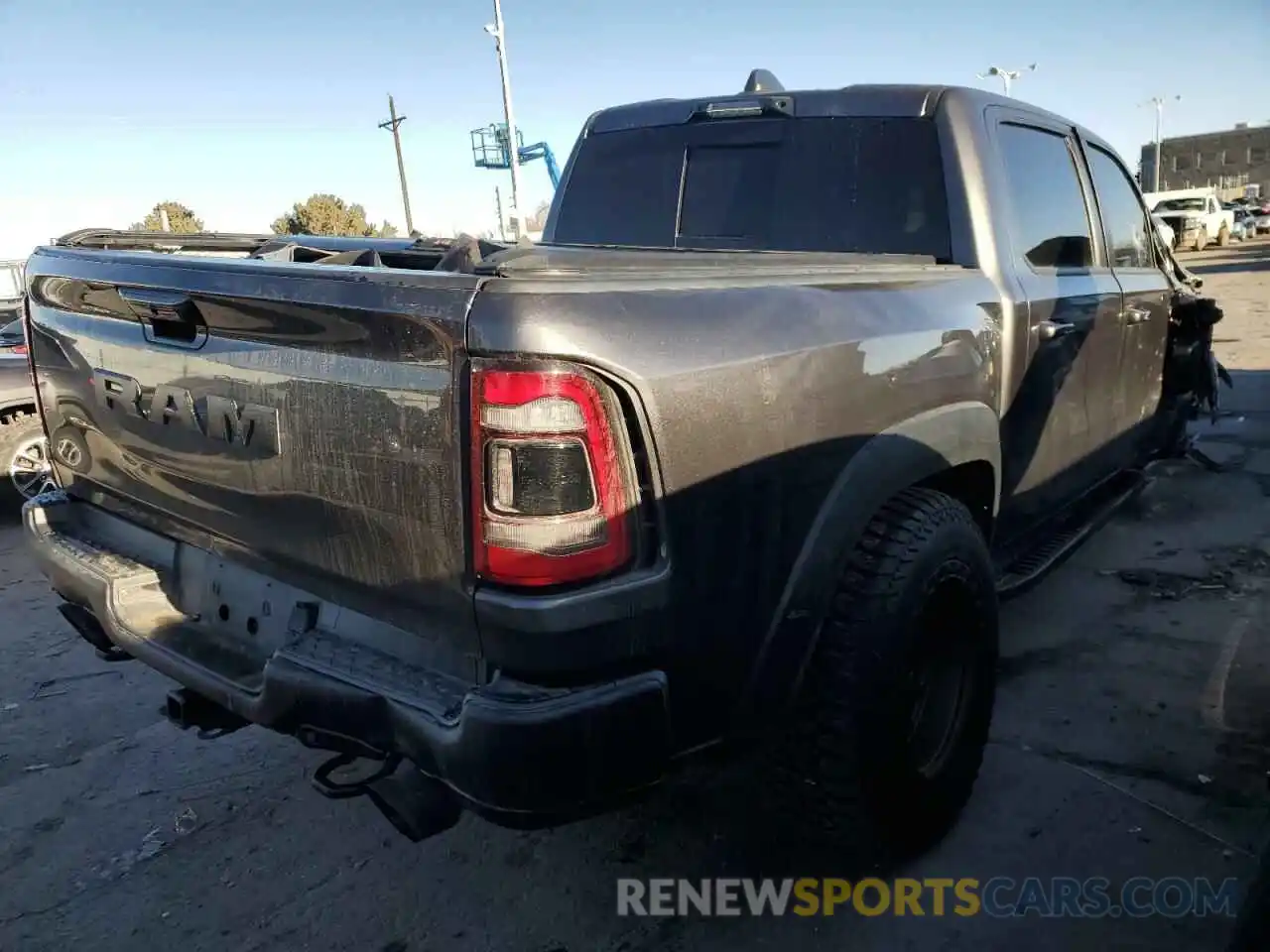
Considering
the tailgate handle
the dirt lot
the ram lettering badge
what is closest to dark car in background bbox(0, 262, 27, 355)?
the dirt lot

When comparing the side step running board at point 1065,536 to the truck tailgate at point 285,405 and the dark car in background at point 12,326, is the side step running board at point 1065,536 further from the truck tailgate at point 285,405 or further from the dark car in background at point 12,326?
the dark car in background at point 12,326

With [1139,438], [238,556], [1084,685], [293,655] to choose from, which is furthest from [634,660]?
[1139,438]

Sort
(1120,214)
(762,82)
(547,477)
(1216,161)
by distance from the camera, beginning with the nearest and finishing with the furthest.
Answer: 1. (547,477)
2. (762,82)
3. (1120,214)
4. (1216,161)

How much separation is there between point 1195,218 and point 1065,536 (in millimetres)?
33101

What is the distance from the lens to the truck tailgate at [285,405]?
1.67 metres

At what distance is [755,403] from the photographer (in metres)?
1.84

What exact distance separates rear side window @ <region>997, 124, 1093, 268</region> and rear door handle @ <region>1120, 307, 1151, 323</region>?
33 centimetres

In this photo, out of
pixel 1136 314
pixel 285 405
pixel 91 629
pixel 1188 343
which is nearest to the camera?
pixel 285 405

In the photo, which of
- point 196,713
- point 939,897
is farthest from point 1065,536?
point 196,713

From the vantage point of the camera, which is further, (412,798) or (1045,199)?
(1045,199)

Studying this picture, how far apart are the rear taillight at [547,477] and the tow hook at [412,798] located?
1.55ft

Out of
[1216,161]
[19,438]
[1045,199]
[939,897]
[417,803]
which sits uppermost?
[1216,161]

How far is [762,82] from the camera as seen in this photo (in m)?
3.62

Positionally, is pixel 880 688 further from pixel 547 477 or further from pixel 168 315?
pixel 168 315
